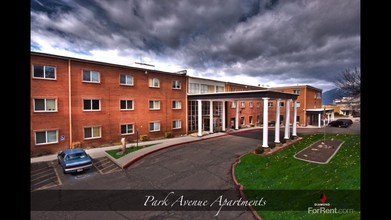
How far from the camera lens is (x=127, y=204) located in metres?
8.59

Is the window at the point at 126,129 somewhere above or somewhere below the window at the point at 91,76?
below

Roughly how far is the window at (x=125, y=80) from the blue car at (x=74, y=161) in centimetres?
1004

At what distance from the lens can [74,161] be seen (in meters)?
12.4

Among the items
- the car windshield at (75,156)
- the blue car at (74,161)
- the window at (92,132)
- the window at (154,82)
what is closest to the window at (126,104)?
the window at (92,132)

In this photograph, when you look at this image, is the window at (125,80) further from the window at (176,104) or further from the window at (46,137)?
the window at (46,137)

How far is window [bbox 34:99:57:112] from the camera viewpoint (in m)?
16.1

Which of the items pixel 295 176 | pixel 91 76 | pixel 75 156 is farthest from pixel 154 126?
pixel 295 176

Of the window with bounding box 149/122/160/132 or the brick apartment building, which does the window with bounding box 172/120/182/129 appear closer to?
the brick apartment building

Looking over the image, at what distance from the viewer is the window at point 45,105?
16.1 m

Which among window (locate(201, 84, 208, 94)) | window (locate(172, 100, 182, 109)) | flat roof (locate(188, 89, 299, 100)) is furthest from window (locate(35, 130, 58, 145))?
window (locate(201, 84, 208, 94))

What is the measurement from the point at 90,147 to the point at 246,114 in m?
30.0

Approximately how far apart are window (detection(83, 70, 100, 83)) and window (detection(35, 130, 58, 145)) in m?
6.03

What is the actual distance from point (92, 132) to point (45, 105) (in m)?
4.81

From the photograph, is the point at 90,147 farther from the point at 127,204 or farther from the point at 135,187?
the point at 127,204
